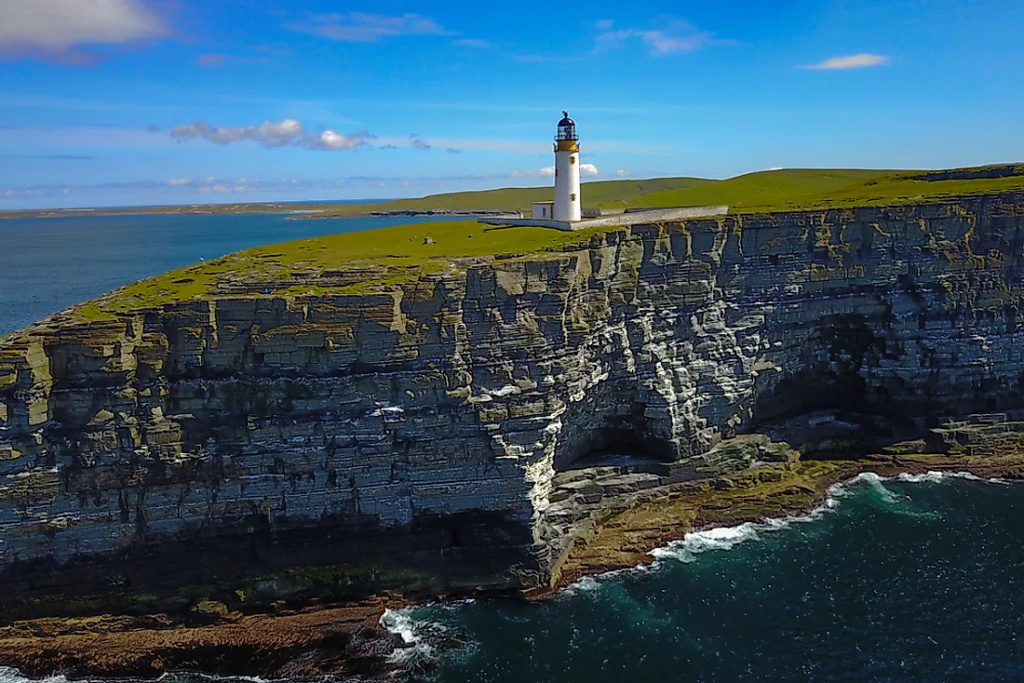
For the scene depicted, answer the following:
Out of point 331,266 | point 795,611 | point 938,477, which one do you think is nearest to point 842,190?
point 938,477

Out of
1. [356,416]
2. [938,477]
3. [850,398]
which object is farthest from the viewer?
[850,398]

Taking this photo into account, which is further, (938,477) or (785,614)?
(938,477)

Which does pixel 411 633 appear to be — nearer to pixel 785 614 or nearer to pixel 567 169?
pixel 785 614

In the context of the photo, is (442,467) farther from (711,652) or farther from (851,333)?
(851,333)

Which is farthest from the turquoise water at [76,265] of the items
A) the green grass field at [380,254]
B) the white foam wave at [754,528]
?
the white foam wave at [754,528]

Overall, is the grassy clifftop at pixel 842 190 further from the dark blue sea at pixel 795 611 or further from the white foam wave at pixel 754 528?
the dark blue sea at pixel 795 611

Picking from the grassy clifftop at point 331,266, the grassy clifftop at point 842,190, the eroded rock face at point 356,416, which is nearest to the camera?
the eroded rock face at point 356,416

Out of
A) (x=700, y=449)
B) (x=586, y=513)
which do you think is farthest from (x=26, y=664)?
(x=700, y=449)
